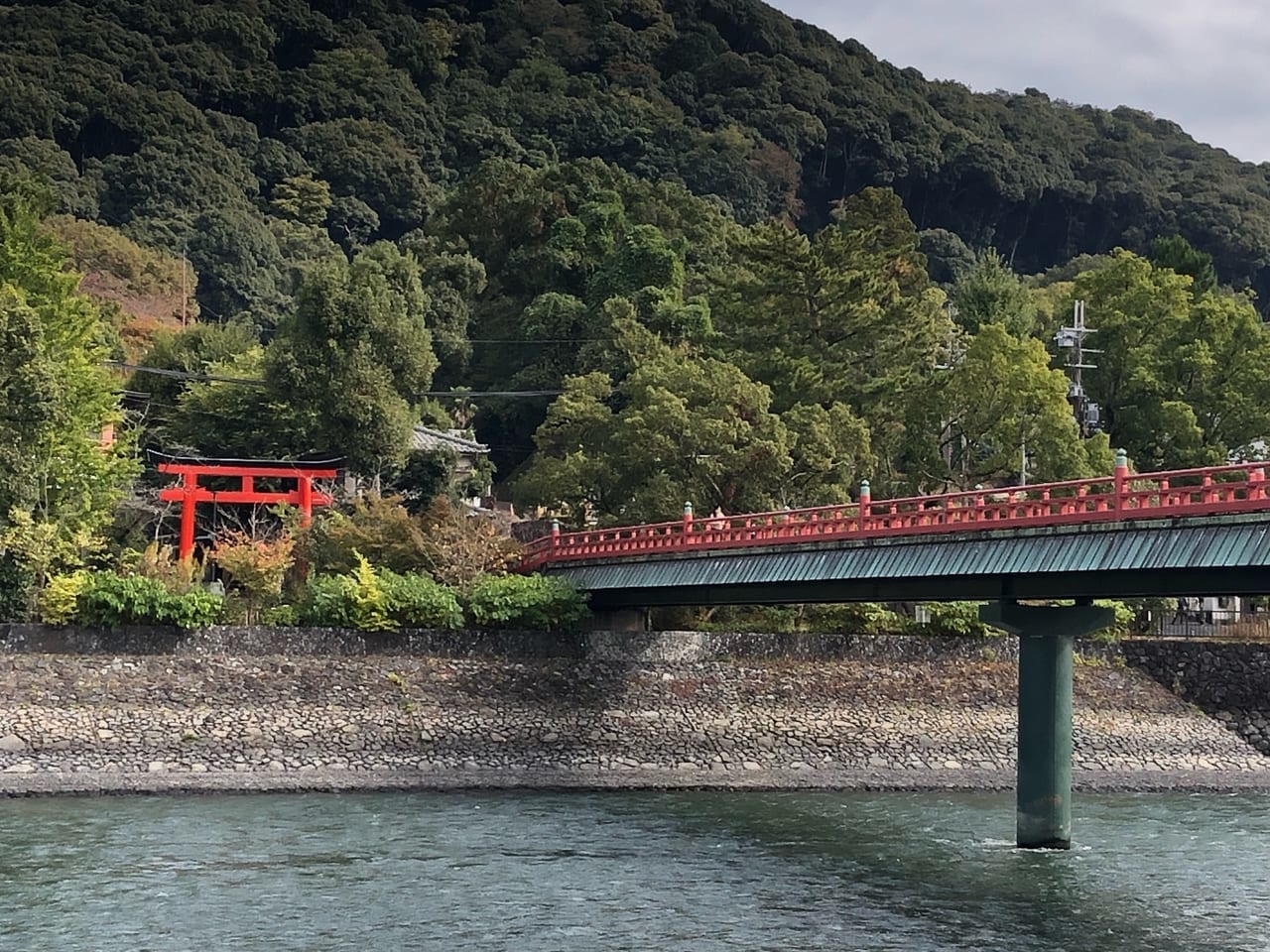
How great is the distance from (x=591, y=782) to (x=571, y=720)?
2887mm

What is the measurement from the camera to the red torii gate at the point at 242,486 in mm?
56312

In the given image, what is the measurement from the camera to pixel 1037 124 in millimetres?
169000

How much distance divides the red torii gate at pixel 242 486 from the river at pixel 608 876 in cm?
1763

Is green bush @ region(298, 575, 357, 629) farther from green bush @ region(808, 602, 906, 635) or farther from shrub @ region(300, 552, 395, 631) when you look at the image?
green bush @ region(808, 602, 906, 635)

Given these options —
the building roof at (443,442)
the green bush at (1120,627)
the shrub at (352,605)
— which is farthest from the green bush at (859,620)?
the building roof at (443,442)

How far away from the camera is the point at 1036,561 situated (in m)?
35.4

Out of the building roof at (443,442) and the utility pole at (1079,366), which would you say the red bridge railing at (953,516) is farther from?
the building roof at (443,442)

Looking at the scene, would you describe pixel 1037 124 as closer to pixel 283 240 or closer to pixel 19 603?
pixel 283 240

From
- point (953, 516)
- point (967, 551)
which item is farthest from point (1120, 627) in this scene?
point (967, 551)

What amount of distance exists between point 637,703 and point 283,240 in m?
78.2

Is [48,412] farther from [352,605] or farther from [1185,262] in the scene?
[1185,262]

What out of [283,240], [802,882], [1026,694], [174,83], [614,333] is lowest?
[802,882]

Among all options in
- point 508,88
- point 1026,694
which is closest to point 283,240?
point 508,88

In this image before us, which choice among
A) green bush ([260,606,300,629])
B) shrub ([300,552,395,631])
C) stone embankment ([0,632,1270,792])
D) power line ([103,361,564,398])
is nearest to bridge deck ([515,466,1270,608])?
stone embankment ([0,632,1270,792])
